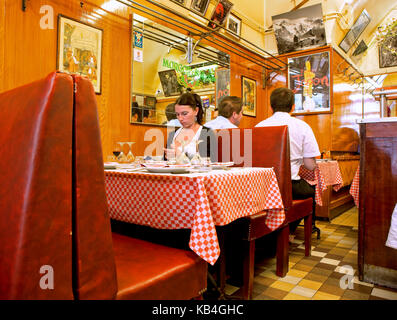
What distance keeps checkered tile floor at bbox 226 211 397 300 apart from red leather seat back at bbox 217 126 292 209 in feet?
1.83

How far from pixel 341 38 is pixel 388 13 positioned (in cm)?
203

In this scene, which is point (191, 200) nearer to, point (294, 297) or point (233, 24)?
point (294, 297)

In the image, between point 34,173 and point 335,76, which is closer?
point 34,173

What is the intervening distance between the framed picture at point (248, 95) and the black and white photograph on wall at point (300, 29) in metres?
1.00

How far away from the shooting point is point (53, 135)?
27.2 inches

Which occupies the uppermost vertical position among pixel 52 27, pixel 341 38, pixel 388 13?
pixel 388 13

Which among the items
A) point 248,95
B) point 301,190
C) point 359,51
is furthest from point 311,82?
point 301,190

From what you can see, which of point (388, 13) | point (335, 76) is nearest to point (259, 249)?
point (335, 76)

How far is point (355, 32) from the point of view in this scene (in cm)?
598

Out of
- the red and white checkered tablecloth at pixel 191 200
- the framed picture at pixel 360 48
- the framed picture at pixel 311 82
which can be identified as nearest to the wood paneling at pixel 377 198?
the red and white checkered tablecloth at pixel 191 200

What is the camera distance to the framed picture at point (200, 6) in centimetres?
404

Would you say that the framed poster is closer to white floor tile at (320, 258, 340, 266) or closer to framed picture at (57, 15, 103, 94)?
framed picture at (57, 15, 103, 94)

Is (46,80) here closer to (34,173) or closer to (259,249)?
(34,173)
